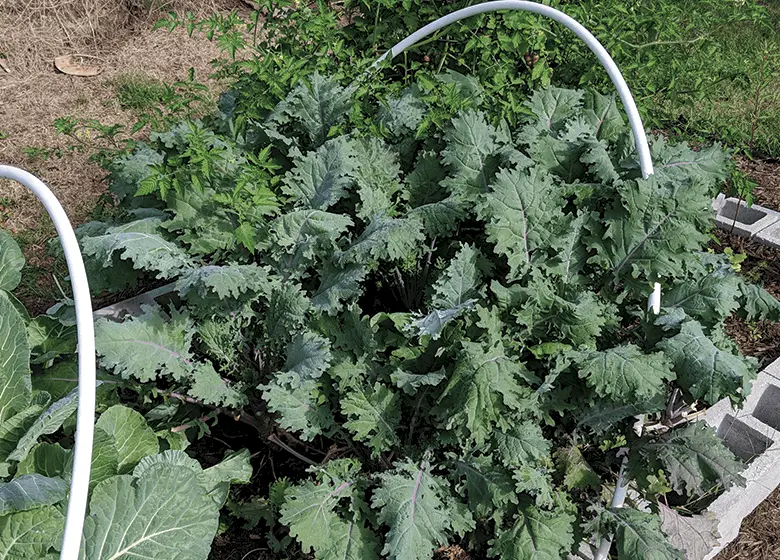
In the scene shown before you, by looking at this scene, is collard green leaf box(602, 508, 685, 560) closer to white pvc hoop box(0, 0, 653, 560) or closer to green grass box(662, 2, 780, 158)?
white pvc hoop box(0, 0, 653, 560)

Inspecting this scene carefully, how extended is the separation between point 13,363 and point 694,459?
2.20m

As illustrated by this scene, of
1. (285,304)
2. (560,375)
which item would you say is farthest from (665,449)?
(285,304)

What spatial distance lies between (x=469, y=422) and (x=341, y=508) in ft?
1.75

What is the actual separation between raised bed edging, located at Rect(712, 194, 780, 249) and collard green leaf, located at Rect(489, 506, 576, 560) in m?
1.98

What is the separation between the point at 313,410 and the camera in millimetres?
2256

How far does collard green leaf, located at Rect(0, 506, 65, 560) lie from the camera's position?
1865mm

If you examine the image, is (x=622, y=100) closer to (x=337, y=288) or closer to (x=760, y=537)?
(x=337, y=288)

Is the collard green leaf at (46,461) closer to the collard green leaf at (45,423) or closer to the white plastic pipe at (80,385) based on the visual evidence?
the collard green leaf at (45,423)

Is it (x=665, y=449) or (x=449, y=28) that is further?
(x=449, y=28)

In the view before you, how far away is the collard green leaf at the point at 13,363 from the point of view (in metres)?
2.21

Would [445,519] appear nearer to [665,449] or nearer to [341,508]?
[341,508]

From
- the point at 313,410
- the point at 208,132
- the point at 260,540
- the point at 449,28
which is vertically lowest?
the point at 260,540

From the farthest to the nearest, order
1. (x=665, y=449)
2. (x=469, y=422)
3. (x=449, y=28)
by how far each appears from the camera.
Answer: (x=449, y=28) < (x=665, y=449) < (x=469, y=422)

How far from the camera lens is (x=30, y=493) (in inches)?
71.2
